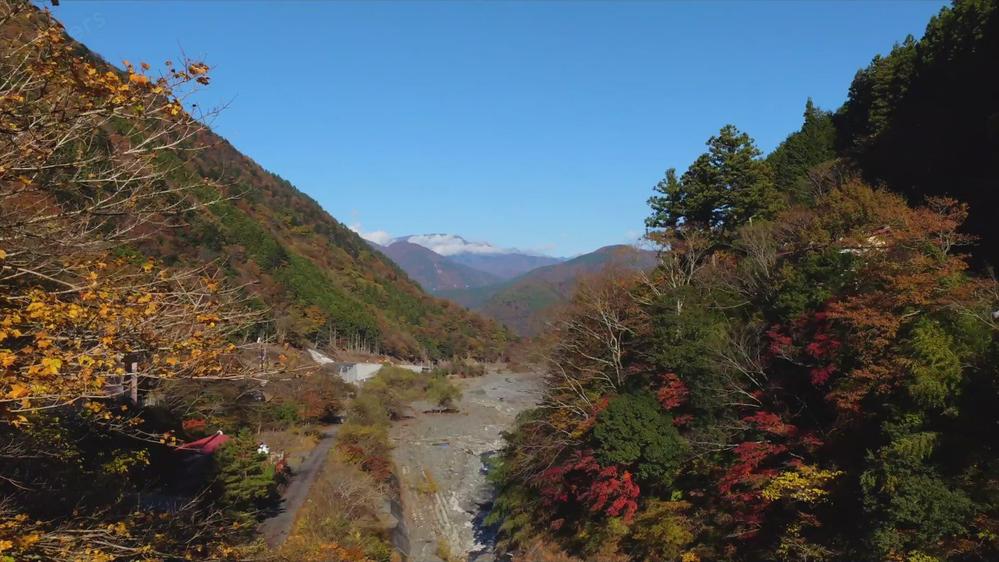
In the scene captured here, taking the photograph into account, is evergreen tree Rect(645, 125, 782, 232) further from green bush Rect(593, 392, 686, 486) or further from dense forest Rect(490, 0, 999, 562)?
green bush Rect(593, 392, 686, 486)

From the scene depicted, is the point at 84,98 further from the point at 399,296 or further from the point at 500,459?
the point at 399,296

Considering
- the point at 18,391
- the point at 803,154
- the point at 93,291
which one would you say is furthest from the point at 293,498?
the point at 803,154

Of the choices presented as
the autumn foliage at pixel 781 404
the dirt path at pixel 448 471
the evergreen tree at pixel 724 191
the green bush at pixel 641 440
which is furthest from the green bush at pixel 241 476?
the evergreen tree at pixel 724 191

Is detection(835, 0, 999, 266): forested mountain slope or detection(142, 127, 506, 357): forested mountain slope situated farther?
detection(142, 127, 506, 357): forested mountain slope

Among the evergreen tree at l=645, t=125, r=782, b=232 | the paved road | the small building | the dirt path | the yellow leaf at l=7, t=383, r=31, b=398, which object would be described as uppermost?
the evergreen tree at l=645, t=125, r=782, b=232

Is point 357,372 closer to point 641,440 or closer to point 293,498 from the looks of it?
point 293,498

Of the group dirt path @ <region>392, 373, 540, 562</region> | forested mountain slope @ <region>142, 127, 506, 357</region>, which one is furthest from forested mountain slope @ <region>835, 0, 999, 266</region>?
forested mountain slope @ <region>142, 127, 506, 357</region>
